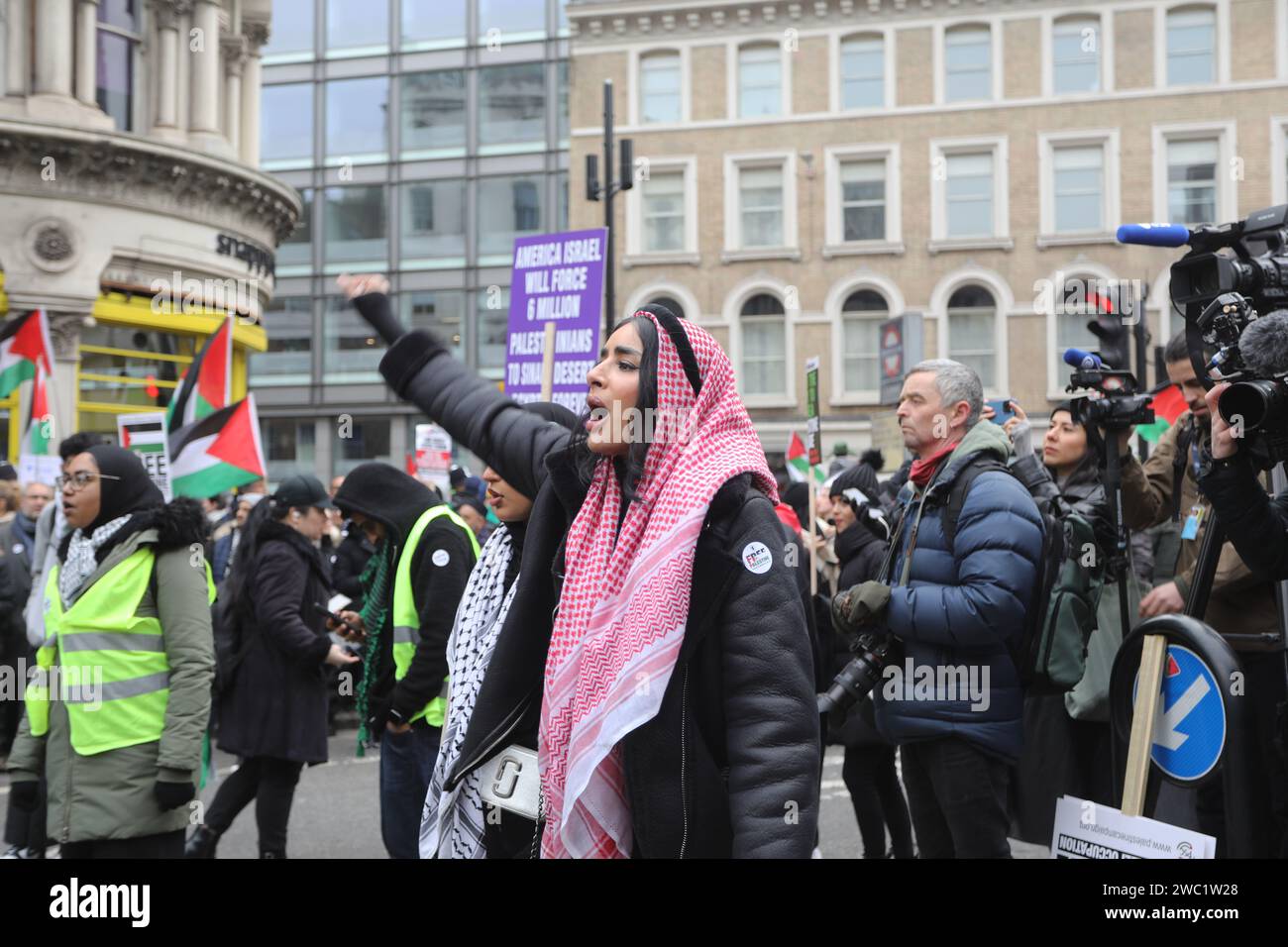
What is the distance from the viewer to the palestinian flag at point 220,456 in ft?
36.4

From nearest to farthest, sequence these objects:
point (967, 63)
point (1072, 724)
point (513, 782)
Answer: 1. point (513, 782)
2. point (1072, 724)
3. point (967, 63)

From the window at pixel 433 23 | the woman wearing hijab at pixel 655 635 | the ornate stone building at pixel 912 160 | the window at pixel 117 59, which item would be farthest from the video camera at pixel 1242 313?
the window at pixel 433 23

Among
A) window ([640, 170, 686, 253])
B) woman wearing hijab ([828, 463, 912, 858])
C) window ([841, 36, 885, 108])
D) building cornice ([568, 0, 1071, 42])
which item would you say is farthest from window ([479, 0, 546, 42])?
woman wearing hijab ([828, 463, 912, 858])

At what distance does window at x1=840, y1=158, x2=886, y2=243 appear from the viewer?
104ft

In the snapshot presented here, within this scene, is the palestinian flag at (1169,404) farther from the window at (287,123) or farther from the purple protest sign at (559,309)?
the window at (287,123)

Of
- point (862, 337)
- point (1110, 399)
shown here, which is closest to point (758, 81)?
point (862, 337)

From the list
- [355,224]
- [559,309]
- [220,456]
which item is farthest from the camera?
[355,224]

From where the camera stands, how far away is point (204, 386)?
13.3 metres

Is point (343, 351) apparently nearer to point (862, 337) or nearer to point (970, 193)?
point (862, 337)

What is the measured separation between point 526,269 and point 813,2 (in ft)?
84.1

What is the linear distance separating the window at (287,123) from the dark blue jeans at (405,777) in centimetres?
3822

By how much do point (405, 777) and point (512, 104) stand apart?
3569 centimetres
